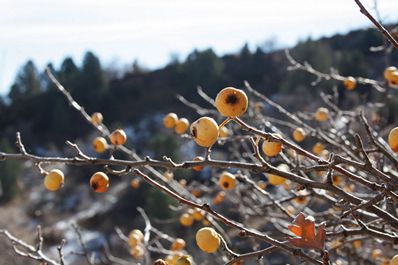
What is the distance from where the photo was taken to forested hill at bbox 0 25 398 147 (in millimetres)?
30734

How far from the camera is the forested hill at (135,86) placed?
30.7m

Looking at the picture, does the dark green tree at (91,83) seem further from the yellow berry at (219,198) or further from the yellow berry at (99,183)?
the yellow berry at (99,183)

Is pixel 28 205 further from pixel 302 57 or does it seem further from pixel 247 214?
pixel 247 214

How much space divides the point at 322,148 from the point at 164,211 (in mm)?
16627

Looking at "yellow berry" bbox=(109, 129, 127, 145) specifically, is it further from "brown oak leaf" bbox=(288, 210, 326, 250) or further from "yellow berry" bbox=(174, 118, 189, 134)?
"brown oak leaf" bbox=(288, 210, 326, 250)

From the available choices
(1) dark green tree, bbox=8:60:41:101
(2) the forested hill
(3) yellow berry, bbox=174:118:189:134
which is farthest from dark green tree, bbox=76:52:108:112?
(3) yellow berry, bbox=174:118:189:134

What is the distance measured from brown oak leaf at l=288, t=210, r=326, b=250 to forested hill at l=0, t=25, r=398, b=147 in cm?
2656

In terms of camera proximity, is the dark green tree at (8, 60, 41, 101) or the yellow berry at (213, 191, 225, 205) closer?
the yellow berry at (213, 191, 225, 205)

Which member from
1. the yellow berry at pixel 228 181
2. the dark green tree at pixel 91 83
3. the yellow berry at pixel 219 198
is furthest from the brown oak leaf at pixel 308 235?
the dark green tree at pixel 91 83

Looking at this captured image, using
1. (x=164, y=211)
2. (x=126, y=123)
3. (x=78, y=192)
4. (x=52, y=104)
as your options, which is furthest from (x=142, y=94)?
(x=164, y=211)

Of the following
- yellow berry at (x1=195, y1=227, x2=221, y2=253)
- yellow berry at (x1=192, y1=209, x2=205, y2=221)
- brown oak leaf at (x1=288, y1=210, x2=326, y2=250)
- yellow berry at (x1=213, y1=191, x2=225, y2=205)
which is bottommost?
yellow berry at (x1=213, y1=191, x2=225, y2=205)

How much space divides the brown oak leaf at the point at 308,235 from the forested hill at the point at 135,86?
26.6 metres

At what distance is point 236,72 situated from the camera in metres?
32.6

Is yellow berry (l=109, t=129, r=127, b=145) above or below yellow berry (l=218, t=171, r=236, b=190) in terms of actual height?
above
